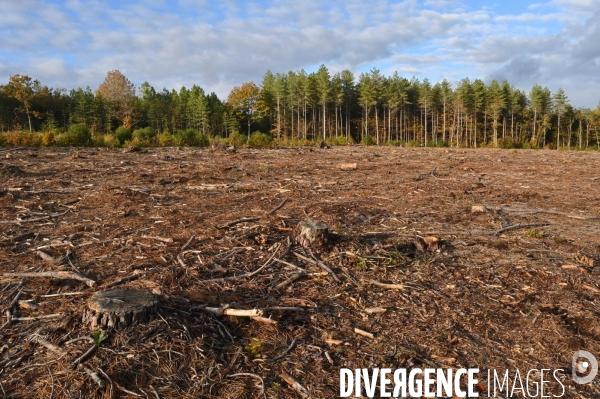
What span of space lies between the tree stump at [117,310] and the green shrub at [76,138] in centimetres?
1838

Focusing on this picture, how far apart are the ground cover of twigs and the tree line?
47026 millimetres

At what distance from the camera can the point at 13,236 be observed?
5.57 meters

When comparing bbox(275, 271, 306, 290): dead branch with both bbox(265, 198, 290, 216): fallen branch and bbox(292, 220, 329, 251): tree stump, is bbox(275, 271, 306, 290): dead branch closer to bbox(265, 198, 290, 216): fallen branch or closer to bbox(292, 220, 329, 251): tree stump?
bbox(292, 220, 329, 251): tree stump

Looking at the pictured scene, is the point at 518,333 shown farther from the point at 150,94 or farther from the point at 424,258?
the point at 150,94

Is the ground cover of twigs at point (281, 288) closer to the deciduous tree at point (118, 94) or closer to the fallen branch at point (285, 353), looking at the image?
the fallen branch at point (285, 353)

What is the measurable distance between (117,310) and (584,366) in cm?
356

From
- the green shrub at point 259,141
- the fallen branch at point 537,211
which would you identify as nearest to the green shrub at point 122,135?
the green shrub at point 259,141

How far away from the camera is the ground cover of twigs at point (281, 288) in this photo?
2.94 m

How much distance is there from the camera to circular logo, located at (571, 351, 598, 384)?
9.78 ft

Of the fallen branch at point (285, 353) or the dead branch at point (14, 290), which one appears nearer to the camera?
the fallen branch at point (285, 353)

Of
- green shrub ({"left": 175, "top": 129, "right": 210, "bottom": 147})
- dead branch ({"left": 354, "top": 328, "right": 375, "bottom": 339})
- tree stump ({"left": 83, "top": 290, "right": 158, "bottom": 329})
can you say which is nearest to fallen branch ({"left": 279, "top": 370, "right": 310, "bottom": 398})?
dead branch ({"left": 354, "top": 328, "right": 375, "bottom": 339})

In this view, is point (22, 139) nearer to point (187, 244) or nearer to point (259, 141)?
point (259, 141)

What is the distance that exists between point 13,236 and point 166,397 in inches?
167

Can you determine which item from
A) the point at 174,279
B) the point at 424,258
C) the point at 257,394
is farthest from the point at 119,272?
the point at 424,258
